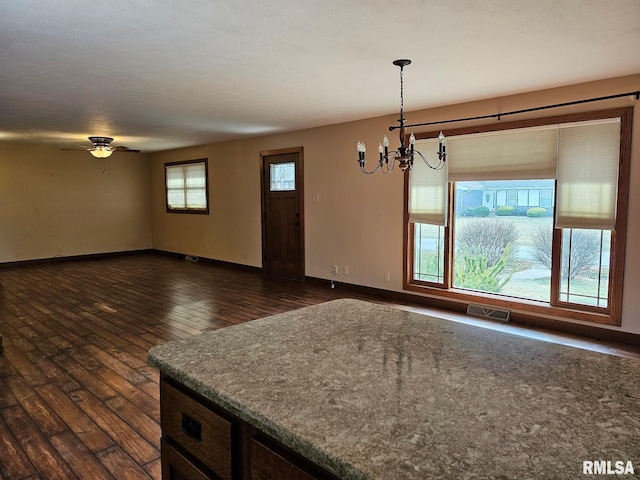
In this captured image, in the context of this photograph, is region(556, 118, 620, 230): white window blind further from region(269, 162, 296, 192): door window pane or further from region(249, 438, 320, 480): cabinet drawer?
region(249, 438, 320, 480): cabinet drawer

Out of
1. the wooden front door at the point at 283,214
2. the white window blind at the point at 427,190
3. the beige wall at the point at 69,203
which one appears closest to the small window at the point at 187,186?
the beige wall at the point at 69,203

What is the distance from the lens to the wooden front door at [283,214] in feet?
23.1

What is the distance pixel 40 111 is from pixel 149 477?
15.6 feet

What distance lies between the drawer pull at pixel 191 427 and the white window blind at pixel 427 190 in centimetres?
443

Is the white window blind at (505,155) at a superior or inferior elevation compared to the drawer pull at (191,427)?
superior

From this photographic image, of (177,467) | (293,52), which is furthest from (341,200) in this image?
(177,467)

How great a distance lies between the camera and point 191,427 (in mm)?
1241

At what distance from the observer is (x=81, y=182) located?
951 centimetres

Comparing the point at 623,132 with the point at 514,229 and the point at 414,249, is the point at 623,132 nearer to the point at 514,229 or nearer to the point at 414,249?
the point at 514,229

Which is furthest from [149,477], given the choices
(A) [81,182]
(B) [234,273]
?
(A) [81,182]

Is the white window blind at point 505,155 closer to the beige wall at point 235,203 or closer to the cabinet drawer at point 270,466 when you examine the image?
the beige wall at point 235,203

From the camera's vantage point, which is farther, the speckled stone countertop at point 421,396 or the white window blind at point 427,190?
the white window blind at point 427,190

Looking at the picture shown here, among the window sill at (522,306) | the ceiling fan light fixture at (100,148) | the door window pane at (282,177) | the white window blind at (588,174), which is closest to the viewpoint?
the white window blind at (588,174)

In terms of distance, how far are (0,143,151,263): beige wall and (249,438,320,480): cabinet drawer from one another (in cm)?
966
